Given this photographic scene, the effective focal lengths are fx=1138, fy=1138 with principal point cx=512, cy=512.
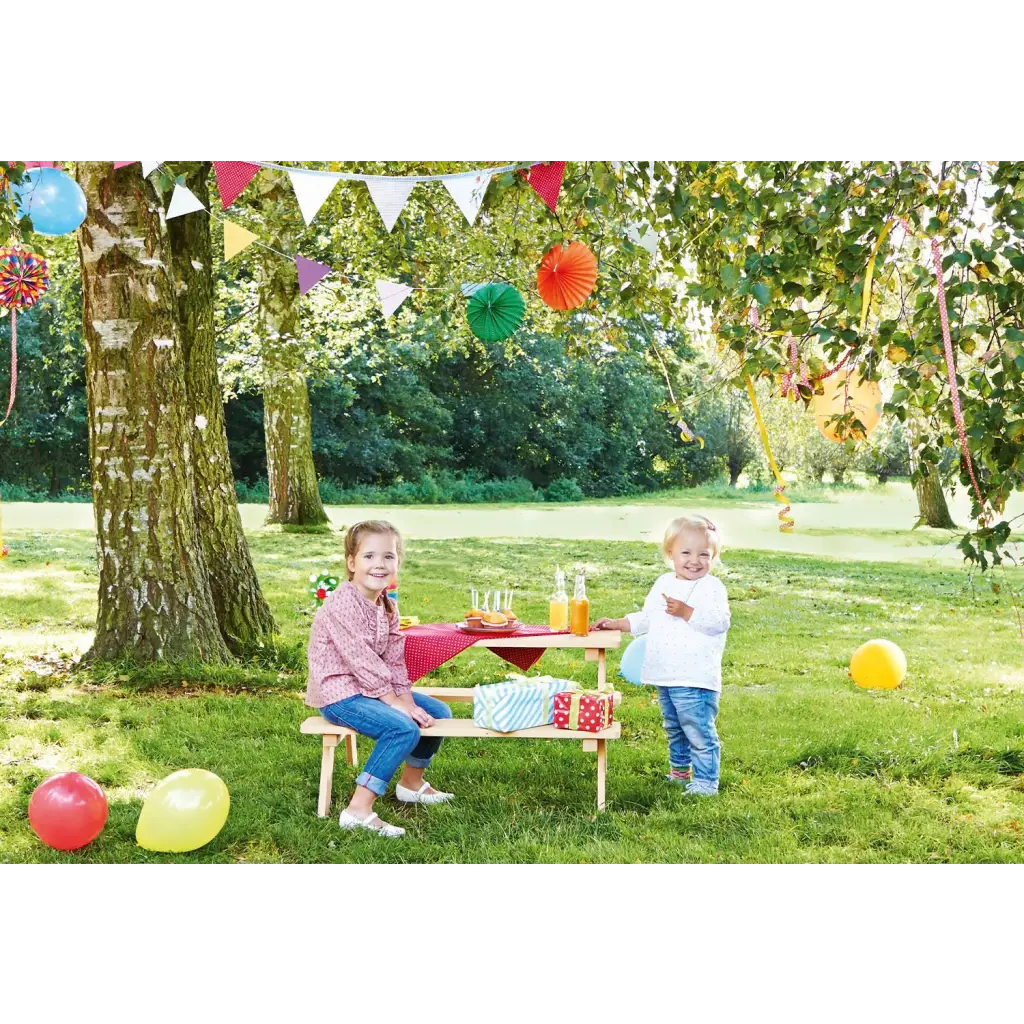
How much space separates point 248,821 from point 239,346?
7.00 meters

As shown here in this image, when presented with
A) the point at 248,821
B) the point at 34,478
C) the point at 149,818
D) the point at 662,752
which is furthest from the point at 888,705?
the point at 34,478

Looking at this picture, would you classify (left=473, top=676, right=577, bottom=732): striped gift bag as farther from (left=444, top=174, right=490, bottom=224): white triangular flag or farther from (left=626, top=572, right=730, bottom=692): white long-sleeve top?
(left=444, top=174, right=490, bottom=224): white triangular flag

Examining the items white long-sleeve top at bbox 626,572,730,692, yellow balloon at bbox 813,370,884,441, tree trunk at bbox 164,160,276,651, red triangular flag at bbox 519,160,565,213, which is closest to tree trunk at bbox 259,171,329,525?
tree trunk at bbox 164,160,276,651

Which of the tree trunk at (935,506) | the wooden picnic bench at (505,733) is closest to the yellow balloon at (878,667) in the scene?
the wooden picnic bench at (505,733)

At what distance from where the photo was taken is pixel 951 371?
2.78 m

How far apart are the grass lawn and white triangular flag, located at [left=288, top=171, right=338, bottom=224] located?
1947 mm

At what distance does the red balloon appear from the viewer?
3.08 meters

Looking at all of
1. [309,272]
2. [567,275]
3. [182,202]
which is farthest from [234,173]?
[567,275]

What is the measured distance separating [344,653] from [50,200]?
174 cm

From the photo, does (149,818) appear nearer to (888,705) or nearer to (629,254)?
(629,254)

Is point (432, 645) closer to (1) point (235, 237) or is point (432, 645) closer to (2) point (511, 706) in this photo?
(2) point (511, 706)

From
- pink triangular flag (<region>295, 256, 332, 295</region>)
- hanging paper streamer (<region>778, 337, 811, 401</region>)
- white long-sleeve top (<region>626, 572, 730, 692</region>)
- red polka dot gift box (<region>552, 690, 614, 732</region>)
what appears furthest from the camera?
pink triangular flag (<region>295, 256, 332, 295</region>)

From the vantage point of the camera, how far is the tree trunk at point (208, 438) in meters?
5.29

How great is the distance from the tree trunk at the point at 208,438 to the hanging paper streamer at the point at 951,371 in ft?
11.2
